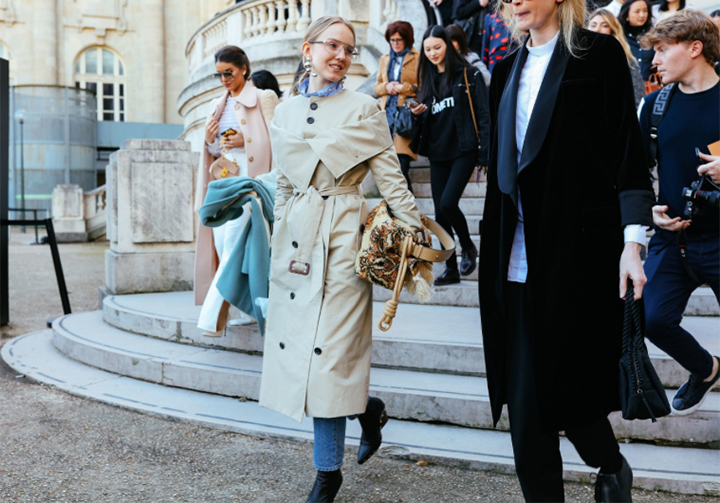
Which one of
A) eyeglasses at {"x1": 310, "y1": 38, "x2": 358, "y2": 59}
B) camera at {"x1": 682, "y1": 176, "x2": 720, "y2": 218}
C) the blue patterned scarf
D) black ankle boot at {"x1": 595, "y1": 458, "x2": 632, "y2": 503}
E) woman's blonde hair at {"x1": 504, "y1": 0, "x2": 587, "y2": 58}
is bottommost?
black ankle boot at {"x1": 595, "y1": 458, "x2": 632, "y2": 503}

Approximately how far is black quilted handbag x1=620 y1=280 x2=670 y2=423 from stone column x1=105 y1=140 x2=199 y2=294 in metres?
5.30

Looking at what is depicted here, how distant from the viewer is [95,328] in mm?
5648

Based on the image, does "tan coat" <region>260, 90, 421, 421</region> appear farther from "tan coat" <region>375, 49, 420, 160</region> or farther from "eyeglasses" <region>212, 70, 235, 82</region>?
"tan coat" <region>375, 49, 420, 160</region>

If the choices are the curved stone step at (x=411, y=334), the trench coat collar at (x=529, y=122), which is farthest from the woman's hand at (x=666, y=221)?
the trench coat collar at (x=529, y=122)

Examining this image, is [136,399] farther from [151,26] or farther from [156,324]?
→ [151,26]

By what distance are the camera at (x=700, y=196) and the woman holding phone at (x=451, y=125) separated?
2131 mm

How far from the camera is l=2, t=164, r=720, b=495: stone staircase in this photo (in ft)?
10.5

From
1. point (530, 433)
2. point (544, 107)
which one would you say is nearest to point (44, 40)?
point (544, 107)

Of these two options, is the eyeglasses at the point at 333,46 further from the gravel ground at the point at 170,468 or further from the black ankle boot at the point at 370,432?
the gravel ground at the point at 170,468

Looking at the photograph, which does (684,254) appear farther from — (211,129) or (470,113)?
(211,129)

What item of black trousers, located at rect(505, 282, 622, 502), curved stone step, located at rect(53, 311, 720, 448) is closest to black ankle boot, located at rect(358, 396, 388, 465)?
curved stone step, located at rect(53, 311, 720, 448)

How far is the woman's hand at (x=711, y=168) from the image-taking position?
2797 millimetres

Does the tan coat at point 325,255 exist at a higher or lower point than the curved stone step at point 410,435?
higher

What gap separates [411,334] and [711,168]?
1.99 m
